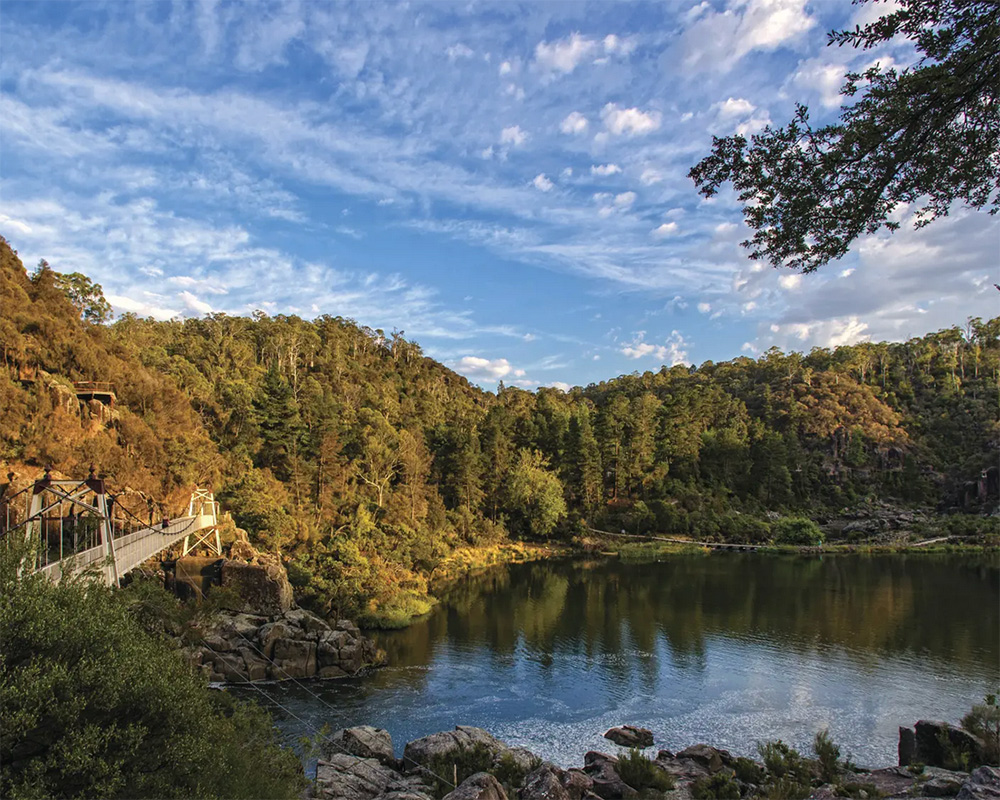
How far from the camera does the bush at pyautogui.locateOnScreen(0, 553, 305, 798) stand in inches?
187

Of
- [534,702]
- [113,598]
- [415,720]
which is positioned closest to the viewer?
[113,598]

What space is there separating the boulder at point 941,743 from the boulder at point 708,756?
12.1ft

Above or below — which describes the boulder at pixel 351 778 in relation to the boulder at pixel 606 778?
above

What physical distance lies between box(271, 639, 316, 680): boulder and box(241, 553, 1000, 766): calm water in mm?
570

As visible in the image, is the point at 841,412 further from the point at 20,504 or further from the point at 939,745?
the point at 20,504

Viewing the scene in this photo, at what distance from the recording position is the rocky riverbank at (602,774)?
32.0 feet

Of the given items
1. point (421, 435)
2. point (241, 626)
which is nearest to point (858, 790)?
point (241, 626)

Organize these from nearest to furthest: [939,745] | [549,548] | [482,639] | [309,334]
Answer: [939,745], [482,639], [549,548], [309,334]

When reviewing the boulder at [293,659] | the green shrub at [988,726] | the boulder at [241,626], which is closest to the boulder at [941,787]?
the green shrub at [988,726]

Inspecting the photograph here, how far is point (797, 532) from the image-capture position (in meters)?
43.7

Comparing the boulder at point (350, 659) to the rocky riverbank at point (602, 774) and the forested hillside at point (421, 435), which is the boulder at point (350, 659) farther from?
the rocky riverbank at point (602, 774)

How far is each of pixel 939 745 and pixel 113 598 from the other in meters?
14.8

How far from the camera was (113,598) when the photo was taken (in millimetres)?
7734

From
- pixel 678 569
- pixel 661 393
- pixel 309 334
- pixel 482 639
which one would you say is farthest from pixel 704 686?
pixel 661 393
